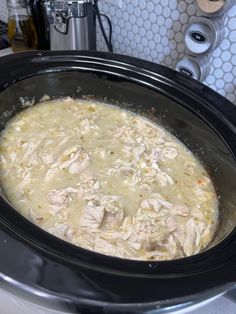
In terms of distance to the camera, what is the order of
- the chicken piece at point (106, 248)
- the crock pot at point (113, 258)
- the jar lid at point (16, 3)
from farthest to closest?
1. the jar lid at point (16, 3)
2. the chicken piece at point (106, 248)
3. the crock pot at point (113, 258)

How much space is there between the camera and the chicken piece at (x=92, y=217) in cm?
65

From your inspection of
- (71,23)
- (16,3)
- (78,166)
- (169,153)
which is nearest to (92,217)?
(78,166)

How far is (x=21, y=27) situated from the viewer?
1.21m

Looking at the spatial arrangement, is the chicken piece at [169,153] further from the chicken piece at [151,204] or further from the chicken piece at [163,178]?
the chicken piece at [151,204]

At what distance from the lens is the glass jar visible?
44.8 inches

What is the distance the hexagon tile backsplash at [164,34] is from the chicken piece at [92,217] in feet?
1.60

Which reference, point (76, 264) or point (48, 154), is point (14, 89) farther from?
point (76, 264)

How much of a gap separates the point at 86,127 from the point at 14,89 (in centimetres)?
21

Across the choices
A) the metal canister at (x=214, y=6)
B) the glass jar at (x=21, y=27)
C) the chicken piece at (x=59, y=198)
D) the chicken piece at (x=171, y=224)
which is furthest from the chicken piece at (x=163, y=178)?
the glass jar at (x=21, y=27)

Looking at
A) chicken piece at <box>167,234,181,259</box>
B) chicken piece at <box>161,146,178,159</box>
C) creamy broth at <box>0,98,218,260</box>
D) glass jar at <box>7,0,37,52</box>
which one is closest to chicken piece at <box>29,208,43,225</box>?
creamy broth at <box>0,98,218,260</box>

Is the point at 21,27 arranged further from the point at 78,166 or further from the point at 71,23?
the point at 78,166

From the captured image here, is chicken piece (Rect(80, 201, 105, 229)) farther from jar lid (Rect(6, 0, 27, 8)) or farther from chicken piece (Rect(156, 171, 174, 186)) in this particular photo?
jar lid (Rect(6, 0, 27, 8))

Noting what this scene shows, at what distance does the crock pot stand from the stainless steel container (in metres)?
0.14

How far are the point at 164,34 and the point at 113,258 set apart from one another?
73cm
